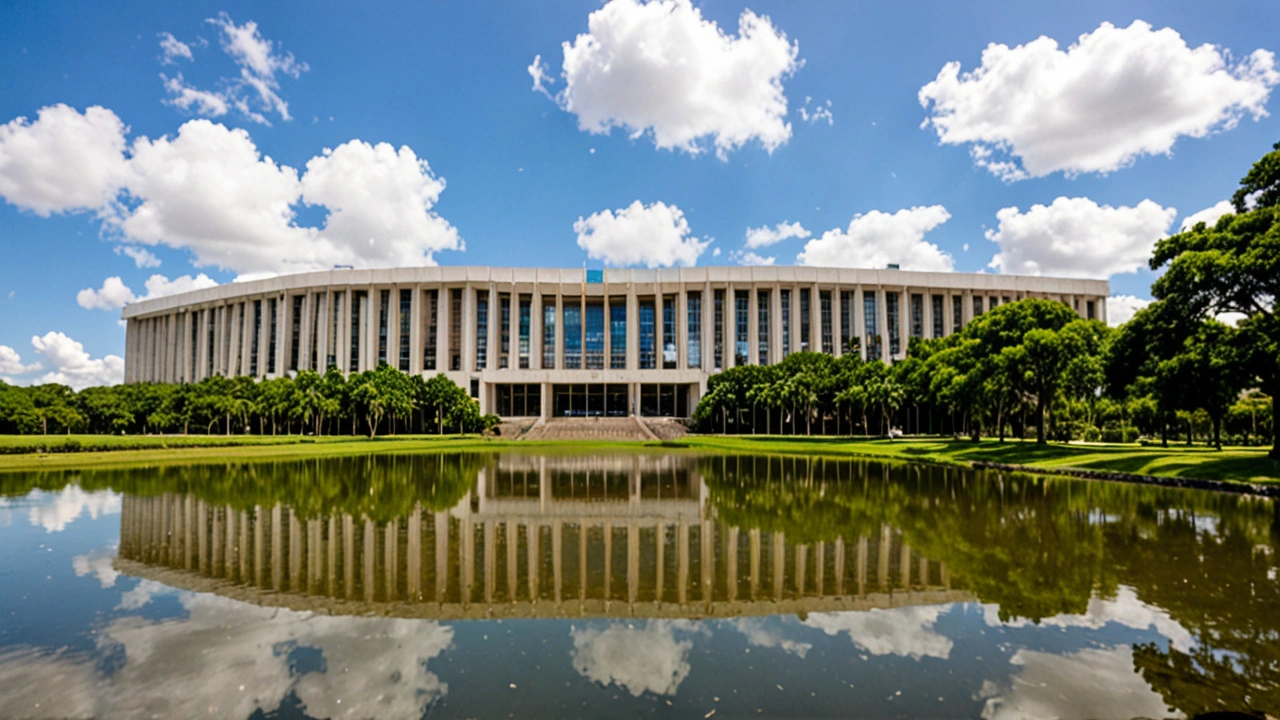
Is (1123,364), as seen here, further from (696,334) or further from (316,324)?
(316,324)

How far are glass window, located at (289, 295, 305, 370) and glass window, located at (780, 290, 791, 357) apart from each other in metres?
66.1

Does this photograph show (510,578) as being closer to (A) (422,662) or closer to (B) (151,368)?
(A) (422,662)

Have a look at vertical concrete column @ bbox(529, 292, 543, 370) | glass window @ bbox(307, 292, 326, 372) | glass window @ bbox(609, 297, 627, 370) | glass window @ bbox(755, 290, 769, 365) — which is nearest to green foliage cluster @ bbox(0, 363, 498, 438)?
vertical concrete column @ bbox(529, 292, 543, 370)

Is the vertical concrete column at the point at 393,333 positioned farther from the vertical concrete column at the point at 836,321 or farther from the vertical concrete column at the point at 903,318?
the vertical concrete column at the point at 903,318

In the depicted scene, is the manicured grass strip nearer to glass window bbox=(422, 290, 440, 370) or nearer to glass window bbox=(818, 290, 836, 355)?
glass window bbox=(818, 290, 836, 355)

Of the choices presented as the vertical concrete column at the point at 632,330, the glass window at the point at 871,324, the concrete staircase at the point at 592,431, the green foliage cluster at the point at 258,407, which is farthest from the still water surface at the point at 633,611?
the glass window at the point at 871,324

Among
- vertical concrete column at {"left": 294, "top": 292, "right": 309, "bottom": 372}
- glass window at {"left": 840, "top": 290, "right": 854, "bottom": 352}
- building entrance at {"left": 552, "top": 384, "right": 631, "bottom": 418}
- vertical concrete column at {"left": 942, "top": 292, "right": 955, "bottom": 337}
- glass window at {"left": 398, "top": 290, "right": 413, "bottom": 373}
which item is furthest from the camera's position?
vertical concrete column at {"left": 942, "top": 292, "right": 955, "bottom": 337}

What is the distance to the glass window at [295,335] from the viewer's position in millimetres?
91438

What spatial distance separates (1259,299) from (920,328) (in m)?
68.9

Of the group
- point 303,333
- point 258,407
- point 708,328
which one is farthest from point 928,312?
point 303,333

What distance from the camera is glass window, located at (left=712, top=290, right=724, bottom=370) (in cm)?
8906

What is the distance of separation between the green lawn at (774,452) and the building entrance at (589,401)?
36.7 metres

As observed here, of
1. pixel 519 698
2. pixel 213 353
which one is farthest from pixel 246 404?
pixel 519 698

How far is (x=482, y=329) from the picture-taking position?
89.5 metres
